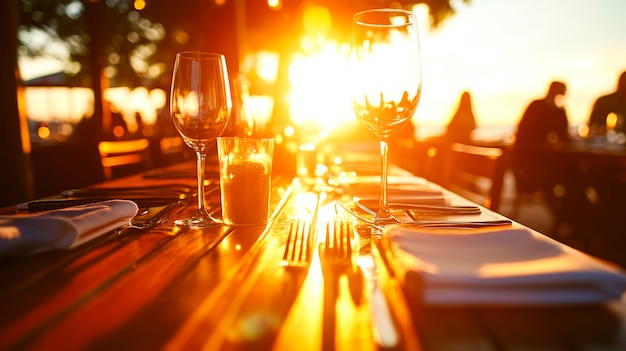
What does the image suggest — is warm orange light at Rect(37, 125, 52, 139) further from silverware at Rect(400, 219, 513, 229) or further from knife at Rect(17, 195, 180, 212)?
silverware at Rect(400, 219, 513, 229)

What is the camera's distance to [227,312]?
18.0 inches

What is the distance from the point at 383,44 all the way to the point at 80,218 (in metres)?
0.59

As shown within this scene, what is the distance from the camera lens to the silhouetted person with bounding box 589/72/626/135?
5652mm

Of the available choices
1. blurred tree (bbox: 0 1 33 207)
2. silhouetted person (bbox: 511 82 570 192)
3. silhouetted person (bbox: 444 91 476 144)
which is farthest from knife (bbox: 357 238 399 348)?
silhouetted person (bbox: 444 91 476 144)

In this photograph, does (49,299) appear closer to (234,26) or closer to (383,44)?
(383,44)

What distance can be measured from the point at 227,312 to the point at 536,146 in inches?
189

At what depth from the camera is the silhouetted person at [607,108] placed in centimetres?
565

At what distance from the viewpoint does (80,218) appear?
74cm

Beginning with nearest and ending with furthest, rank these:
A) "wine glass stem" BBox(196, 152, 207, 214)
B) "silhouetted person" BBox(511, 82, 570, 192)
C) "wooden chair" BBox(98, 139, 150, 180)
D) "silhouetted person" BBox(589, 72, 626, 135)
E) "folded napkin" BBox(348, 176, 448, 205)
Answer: "wine glass stem" BBox(196, 152, 207, 214) → "folded napkin" BBox(348, 176, 448, 205) → "wooden chair" BBox(98, 139, 150, 180) → "silhouetted person" BBox(511, 82, 570, 192) → "silhouetted person" BBox(589, 72, 626, 135)

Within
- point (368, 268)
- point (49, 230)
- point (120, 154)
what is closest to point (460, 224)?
point (368, 268)

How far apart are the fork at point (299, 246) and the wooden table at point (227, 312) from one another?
16mm

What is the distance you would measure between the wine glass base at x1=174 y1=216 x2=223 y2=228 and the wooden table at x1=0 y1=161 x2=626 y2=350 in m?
0.20

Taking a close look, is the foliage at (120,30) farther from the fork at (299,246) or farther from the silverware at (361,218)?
the fork at (299,246)

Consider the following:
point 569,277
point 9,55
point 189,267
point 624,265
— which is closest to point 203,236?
point 189,267
